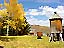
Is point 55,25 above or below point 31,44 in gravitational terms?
above

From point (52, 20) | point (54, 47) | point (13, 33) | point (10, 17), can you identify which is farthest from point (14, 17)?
point (54, 47)

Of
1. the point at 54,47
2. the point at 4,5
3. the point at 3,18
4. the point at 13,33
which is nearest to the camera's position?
the point at 54,47

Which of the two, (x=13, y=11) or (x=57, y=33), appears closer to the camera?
(x=57, y=33)

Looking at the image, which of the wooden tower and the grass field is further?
the wooden tower

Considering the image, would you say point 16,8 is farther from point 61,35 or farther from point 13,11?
point 61,35

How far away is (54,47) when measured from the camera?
535 inches

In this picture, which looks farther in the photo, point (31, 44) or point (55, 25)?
point (55, 25)

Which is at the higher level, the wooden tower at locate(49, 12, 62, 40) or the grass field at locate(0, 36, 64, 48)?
the wooden tower at locate(49, 12, 62, 40)

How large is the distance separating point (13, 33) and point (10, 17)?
291 inches

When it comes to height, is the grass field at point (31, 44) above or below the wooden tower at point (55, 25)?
below

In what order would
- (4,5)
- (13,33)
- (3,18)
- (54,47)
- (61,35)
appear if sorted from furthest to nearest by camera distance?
(13,33)
(4,5)
(3,18)
(61,35)
(54,47)

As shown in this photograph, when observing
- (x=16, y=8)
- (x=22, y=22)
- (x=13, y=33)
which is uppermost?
(x=16, y=8)

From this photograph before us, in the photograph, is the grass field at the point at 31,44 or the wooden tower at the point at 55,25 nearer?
the grass field at the point at 31,44

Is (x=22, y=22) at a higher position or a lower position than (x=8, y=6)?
lower
